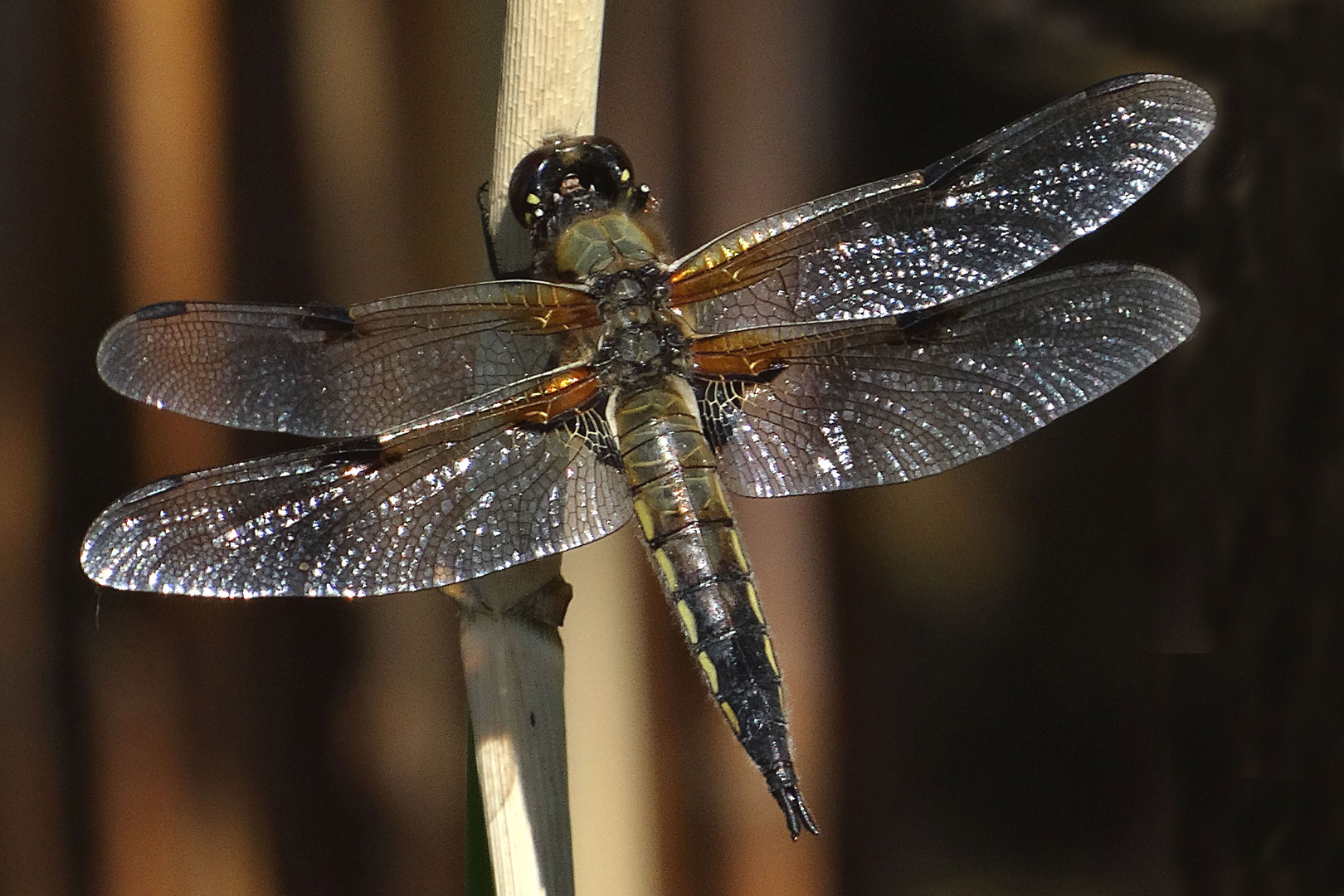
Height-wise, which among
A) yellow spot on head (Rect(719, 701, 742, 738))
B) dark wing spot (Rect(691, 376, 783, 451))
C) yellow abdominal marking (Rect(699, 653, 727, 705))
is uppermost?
dark wing spot (Rect(691, 376, 783, 451))

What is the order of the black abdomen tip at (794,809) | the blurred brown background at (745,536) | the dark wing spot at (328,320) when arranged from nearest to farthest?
the black abdomen tip at (794,809)
the dark wing spot at (328,320)
the blurred brown background at (745,536)

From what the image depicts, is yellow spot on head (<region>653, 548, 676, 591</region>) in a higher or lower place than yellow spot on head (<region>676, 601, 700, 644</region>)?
higher

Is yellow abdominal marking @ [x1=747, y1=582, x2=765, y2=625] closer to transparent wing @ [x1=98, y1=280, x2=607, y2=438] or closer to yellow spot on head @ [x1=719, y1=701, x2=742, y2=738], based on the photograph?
yellow spot on head @ [x1=719, y1=701, x2=742, y2=738]

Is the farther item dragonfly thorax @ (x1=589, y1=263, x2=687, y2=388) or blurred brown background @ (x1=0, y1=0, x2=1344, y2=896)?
blurred brown background @ (x1=0, y1=0, x2=1344, y2=896)

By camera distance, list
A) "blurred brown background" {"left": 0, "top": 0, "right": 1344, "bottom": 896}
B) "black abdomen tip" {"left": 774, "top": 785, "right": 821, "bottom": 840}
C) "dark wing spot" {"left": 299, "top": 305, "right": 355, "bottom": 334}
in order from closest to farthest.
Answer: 1. "black abdomen tip" {"left": 774, "top": 785, "right": 821, "bottom": 840}
2. "dark wing spot" {"left": 299, "top": 305, "right": 355, "bottom": 334}
3. "blurred brown background" {"left": 0, "top": 0, "right": 1344, "bottom": 896}

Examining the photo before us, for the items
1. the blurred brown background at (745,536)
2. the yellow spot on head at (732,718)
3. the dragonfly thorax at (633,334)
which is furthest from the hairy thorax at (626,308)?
the blurred brown background at (745,536)

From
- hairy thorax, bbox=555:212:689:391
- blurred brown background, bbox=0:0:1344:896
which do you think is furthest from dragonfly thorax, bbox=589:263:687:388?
blurred brown background, bbox=0:0:1344:896

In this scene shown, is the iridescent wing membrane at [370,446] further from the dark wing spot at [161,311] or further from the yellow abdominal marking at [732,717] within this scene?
the yellow abdominal marking at [732,717]

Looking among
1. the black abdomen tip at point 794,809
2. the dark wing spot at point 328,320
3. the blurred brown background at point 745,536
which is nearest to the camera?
the black abdomen tip at point 794,809
